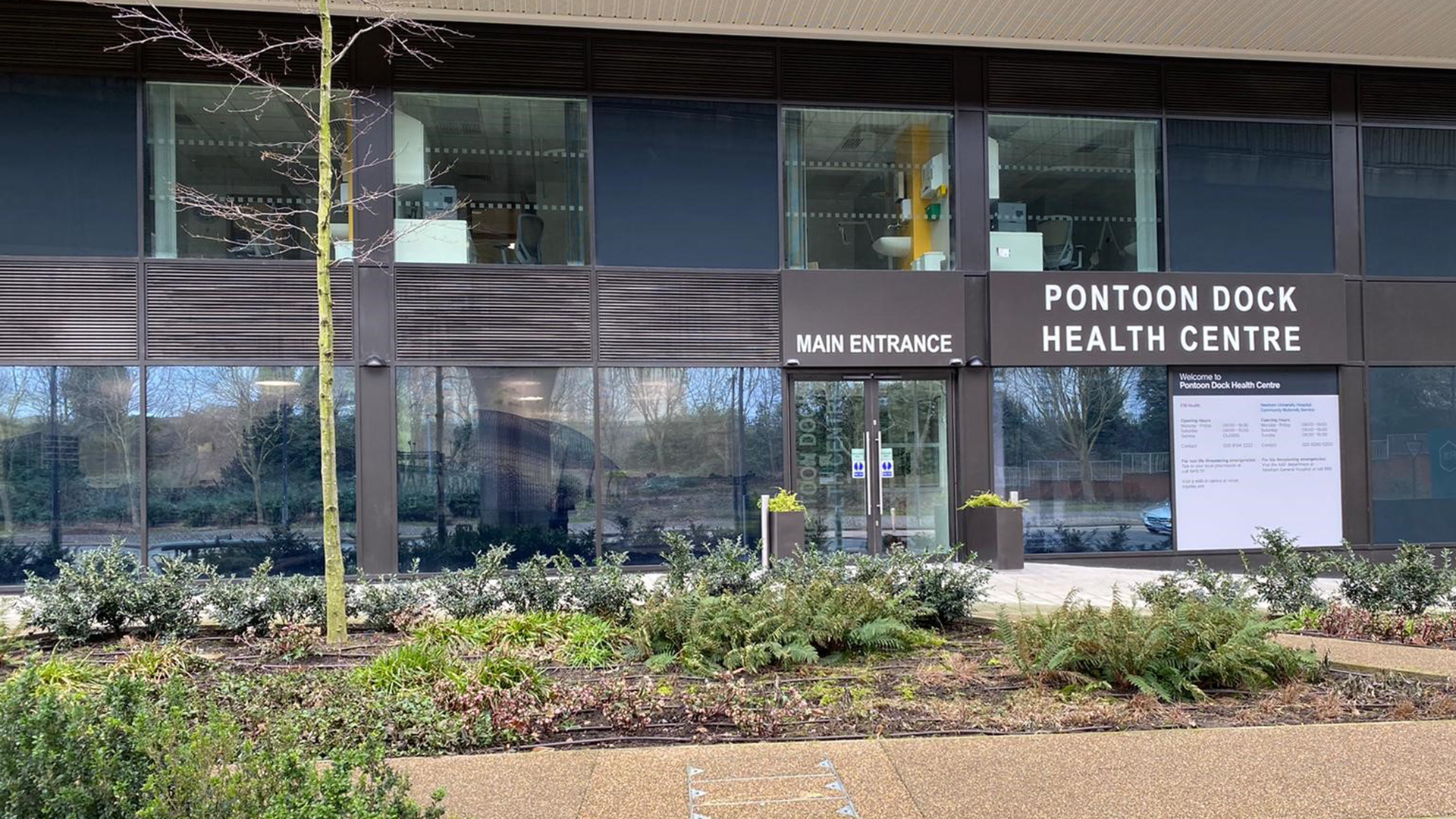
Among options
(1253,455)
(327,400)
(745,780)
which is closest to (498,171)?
(327,400)

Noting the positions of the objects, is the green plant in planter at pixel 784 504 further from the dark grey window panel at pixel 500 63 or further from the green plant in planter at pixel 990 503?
the dark grey window panel at pixel 500 63

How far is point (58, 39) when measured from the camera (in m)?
12.2

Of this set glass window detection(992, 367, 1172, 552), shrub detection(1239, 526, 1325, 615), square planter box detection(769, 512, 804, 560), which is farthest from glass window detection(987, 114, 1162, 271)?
shrub detection(1239, 526, 1325, 615)

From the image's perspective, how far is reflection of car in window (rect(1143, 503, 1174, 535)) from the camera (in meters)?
14.1

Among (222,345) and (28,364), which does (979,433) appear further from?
(28,364)

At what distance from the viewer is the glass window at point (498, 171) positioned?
13070 millimetres

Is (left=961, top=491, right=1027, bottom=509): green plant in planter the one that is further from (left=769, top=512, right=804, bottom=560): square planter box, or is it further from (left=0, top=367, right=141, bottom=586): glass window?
(left=0, top=367, right=141, bottom=586): glass window

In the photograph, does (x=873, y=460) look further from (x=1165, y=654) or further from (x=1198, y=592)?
(x=1165, y=654)

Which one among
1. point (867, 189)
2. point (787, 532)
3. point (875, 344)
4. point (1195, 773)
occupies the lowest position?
point (1195, 773)

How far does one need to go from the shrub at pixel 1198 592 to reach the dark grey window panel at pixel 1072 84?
8.09m

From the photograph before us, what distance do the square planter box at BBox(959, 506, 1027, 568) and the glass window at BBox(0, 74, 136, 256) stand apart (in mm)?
11262

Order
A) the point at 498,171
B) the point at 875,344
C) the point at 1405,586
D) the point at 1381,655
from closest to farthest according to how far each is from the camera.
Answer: the point at 1381,655, the point at 1405,586, the point at 498,171, the point at 875,344

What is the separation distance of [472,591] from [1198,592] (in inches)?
224

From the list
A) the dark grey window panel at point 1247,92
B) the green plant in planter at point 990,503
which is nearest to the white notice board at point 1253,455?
the green plant in planter at point 990,503
